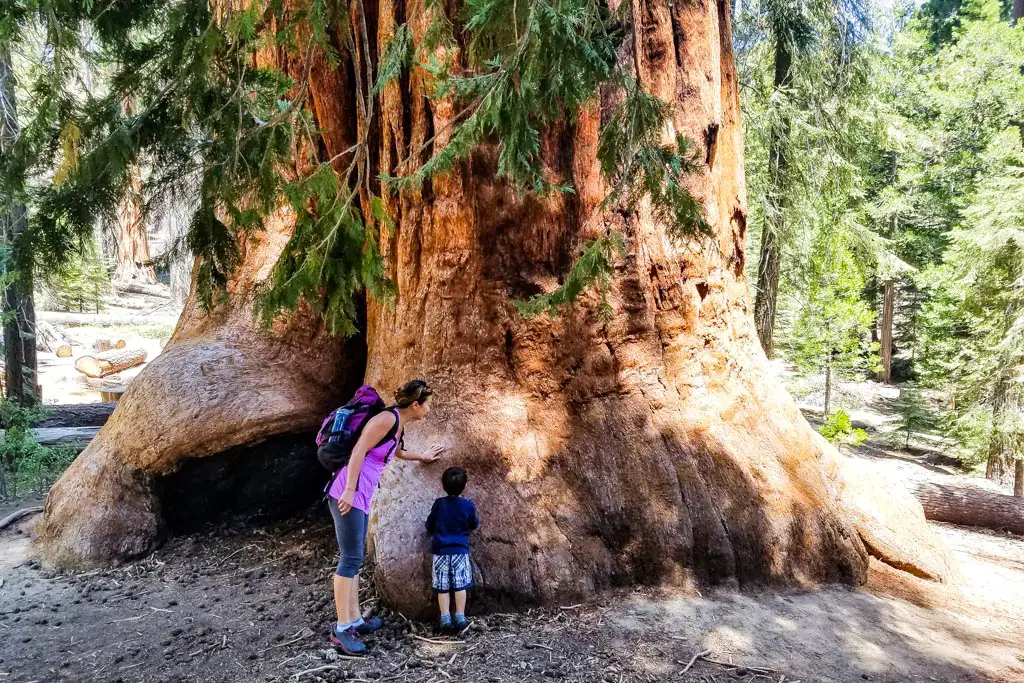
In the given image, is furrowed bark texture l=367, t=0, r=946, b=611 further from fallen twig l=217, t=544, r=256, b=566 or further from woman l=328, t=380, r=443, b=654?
fallen twig l=217, t=544, r=256, b=566

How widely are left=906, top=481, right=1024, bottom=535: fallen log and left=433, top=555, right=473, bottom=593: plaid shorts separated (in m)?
7.36

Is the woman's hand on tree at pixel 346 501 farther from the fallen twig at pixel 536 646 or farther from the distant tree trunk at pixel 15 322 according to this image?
the distant tree trunk at pixel 15 322

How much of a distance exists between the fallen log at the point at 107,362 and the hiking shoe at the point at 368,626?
20552 mm

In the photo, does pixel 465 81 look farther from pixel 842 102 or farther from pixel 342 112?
pixel 842 102

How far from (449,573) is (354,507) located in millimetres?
770

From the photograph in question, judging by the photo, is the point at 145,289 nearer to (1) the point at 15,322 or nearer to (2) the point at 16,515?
(1) the point at 15,322

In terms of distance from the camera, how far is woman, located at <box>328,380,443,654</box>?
13.0 feet

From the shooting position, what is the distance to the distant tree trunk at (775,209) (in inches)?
423

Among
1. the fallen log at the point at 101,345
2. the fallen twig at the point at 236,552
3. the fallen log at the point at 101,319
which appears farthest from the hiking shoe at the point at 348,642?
the fallen log at the point at 101,319

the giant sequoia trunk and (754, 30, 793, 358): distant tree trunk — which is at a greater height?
(754, 30, 793, 358): distant tree trunk

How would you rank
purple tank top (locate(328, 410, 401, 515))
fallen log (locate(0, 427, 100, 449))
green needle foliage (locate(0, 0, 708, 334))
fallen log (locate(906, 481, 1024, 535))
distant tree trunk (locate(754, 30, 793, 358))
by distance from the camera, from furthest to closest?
distant tree trunk (locate(754, 30, 793, 358)) < fallen log (locate(0, 427, 100, 449)) < fallen log (locate(906, 481, 1024, 535)) < purple tank top (locate(328, 410, 401, 515)) < green needle foliage (locate(0, 0, 708, 334))

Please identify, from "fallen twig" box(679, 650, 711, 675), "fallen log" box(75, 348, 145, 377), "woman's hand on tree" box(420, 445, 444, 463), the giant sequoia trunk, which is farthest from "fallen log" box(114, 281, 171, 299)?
"fallen twig" box(679, 650, 711, 675)

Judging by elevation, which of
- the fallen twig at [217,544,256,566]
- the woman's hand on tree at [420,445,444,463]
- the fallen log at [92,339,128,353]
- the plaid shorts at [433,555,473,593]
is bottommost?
the fallen twig at [217,544,256,566]

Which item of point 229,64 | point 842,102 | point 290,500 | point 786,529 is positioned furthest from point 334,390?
point 842,102
